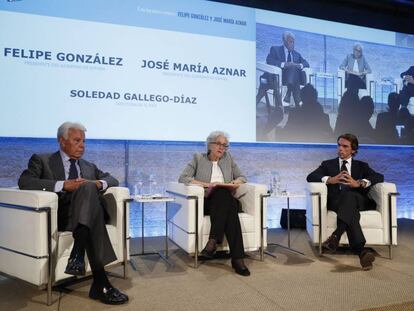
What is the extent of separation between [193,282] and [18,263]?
1122 mm

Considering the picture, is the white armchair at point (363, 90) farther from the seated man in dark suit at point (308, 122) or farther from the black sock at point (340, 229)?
the black sock at point (340, 229)

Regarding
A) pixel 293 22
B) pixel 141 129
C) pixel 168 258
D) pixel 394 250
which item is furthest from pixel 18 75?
pixel 394 250

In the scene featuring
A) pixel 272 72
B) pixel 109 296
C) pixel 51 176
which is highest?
pixel 272 72

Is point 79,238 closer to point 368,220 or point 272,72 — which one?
point 368,220

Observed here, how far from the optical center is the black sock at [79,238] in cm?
219

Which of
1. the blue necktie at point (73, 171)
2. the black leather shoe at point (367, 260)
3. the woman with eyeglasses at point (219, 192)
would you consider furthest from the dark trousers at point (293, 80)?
the blue necktie at point (73, 171)

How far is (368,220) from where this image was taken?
3.19 metres

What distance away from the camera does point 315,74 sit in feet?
16.1

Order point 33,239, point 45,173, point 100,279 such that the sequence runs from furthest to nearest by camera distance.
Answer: point 45,173 → point 100,279 → point 33,239

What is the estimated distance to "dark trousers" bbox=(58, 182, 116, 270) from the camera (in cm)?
221

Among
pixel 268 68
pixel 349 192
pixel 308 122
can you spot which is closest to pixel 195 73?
pixel 268 68

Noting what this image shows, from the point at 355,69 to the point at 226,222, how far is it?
3.45 metres

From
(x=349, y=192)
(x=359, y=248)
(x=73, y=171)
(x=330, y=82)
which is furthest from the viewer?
(x=330, y=82)

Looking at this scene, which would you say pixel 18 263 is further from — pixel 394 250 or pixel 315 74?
pixel 315 74
